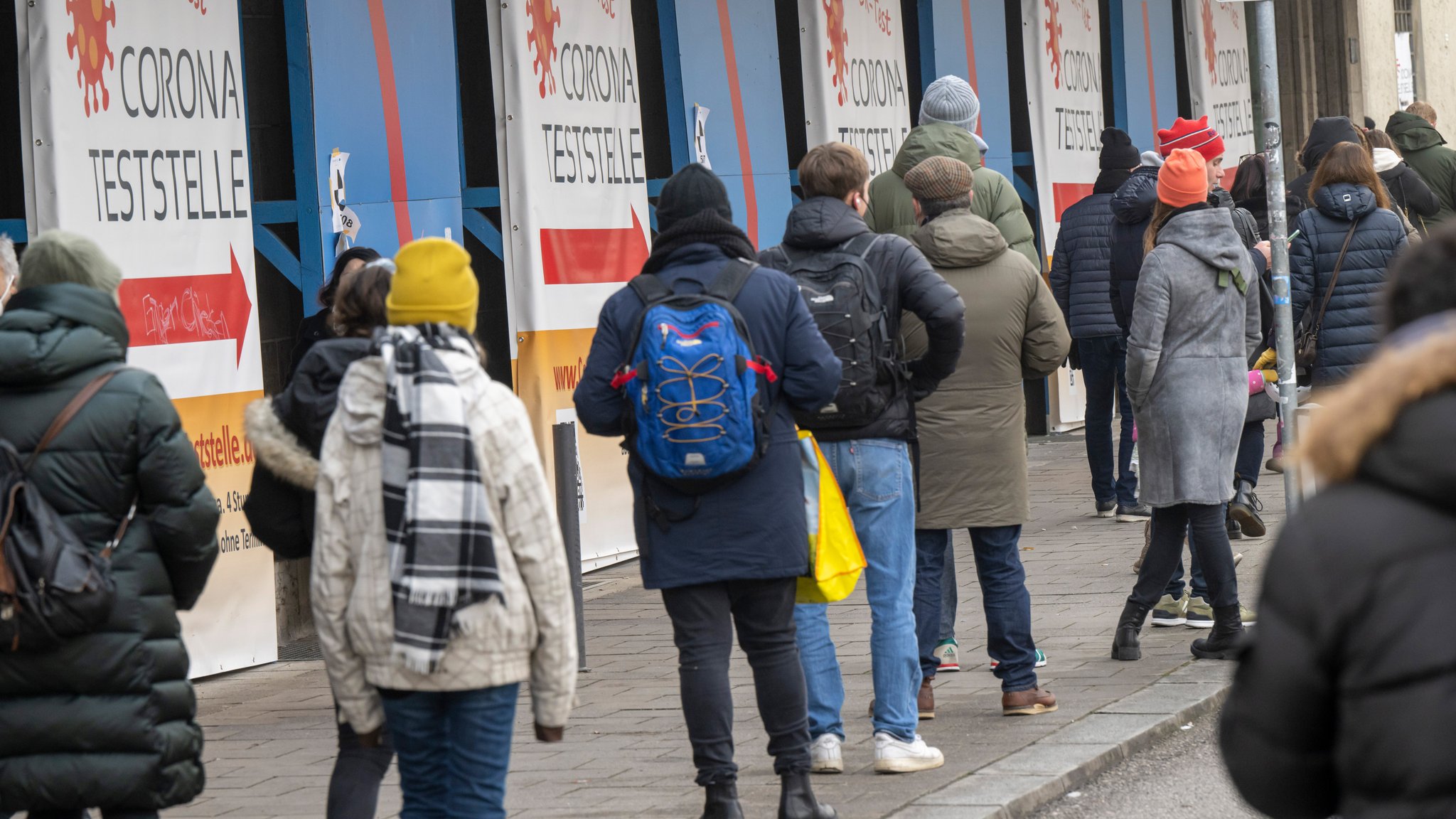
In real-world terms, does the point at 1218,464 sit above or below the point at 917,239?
below

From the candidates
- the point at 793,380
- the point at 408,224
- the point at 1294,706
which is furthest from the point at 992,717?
the point at 1294,706

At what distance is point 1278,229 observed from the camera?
24.9ft

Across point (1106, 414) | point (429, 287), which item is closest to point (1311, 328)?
point (1106, 414)

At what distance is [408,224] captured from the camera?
8758 mm

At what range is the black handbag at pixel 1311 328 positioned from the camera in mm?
8547

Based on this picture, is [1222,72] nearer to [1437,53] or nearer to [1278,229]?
[1437,53]

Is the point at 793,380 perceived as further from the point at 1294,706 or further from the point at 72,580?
the point at 1294,706

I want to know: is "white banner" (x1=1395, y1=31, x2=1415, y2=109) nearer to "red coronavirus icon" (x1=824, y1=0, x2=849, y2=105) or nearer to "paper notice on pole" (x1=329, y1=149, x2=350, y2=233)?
"red coronavirus icon" (x1=824, y1=0, x2=849, y2=105)

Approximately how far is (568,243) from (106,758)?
5.99 m

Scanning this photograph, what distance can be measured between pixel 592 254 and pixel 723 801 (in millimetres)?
5496

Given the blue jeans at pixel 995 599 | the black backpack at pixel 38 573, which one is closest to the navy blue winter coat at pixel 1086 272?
the blue jeans at pixel 995 599

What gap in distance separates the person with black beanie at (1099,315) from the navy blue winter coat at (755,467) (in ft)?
19.5

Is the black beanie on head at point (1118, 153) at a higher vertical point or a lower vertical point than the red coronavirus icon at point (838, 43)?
lower

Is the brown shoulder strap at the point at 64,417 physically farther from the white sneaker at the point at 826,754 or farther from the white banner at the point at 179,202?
the white banner at the point at 179,202
